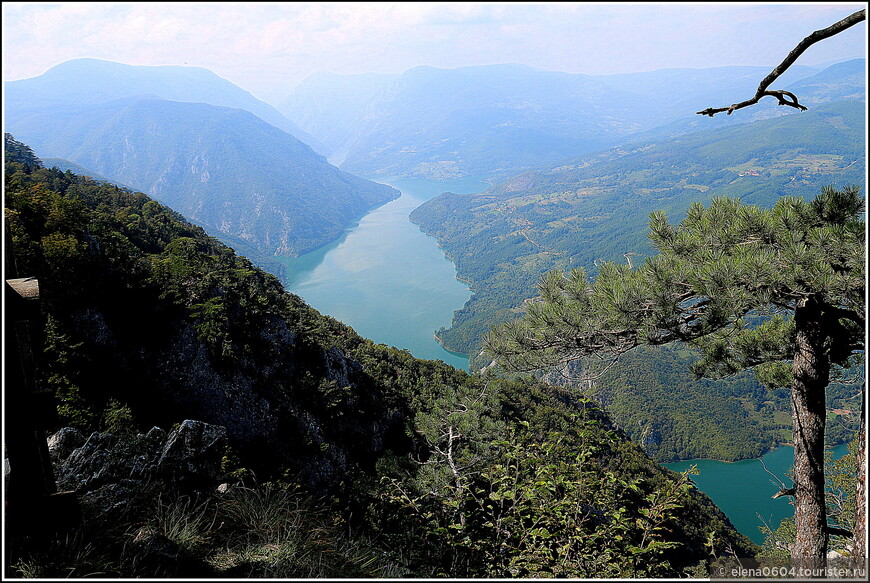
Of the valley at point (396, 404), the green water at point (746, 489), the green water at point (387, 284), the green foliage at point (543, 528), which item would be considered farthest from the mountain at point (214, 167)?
the green foliage at point (543, 528)

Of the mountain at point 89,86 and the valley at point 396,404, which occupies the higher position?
the mountain at point 89,86

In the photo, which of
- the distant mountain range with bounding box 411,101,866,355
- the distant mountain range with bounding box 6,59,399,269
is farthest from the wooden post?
the distant mountain range with bounding box 6,59,399,269

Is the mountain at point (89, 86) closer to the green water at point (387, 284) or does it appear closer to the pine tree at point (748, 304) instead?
the green water at point (387, 284)

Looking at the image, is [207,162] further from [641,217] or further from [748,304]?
[748,304]

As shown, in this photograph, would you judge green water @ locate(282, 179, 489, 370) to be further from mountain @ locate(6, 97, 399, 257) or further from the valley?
the valley

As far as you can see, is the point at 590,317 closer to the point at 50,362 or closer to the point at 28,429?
the point at 28,429

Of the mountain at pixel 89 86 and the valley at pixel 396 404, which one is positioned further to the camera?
the mountain at pixel 89 86
